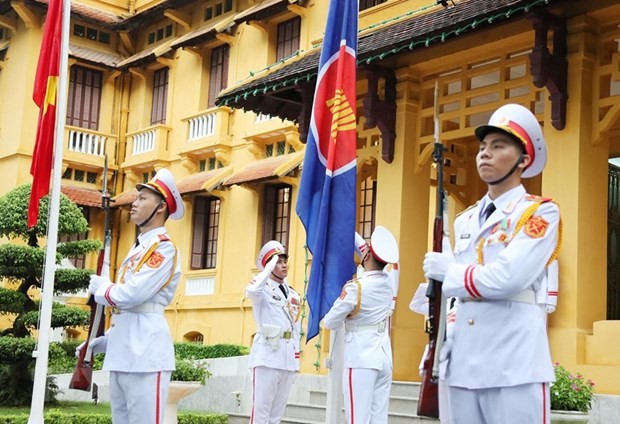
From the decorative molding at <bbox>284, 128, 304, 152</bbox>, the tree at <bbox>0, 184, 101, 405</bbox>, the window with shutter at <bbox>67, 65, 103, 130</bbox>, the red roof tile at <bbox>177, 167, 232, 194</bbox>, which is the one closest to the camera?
the tree at <bbox>0, 184, 101, 405</bbox>

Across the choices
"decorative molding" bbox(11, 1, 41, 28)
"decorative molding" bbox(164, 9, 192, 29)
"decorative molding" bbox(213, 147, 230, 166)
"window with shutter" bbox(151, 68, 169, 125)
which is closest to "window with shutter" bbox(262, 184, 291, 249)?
"decorative molding" bbox(213, 147, 230, 166)

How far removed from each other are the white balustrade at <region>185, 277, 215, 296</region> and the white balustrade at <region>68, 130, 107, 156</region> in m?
4.94

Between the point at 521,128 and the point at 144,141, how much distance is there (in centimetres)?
2166

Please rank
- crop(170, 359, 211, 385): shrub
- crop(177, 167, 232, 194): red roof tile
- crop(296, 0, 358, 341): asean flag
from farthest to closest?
1. crop(177, 167, 232, 194): red roof tile
2. crop(170, 359, 211, 385): shrub
3. crop(296, 0, 358, 341): asean flag

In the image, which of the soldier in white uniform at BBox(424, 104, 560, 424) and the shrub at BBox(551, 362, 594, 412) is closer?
the soldier in white uniform at BBox(424, 104, 560, 424)

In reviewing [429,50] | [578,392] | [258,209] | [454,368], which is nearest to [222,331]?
[258,209]

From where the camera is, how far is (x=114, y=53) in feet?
91.1

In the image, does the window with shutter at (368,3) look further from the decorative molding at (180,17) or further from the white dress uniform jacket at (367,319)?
the white dress uniform jacket at (367,319)

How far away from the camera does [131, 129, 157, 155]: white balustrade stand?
84.5 ft

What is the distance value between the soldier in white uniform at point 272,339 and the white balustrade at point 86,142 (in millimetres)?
15970

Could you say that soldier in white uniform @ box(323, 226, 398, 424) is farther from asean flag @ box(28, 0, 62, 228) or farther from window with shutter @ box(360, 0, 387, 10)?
window with shutter @ box(360, 0, 387, 10)

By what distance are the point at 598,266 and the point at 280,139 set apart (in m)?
11.3

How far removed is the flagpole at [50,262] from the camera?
33.5 ft

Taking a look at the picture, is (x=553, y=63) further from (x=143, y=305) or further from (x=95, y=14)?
(x=95, y=14)
